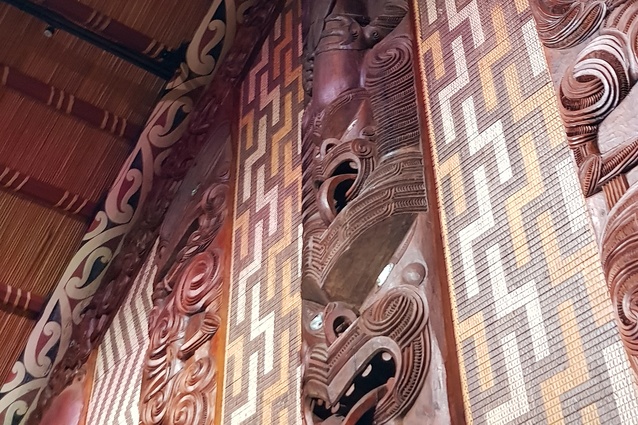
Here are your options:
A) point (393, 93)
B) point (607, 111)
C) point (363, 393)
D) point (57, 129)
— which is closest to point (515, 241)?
point (607, 111)

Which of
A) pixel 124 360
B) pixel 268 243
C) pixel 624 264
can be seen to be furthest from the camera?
pixel 124 360

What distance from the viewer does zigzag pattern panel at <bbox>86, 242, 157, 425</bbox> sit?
8.82 ft

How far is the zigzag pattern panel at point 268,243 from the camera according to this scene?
208 centimetres

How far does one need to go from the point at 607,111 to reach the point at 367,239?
0.55 metres

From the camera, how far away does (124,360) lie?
2861 millimetres

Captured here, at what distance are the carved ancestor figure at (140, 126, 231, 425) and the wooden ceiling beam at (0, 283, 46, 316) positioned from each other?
62cm

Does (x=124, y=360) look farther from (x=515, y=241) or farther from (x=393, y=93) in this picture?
(x=515, y=241)

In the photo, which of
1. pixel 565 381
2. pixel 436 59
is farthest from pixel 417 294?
pixel 436 59

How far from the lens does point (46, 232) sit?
3.23 meters

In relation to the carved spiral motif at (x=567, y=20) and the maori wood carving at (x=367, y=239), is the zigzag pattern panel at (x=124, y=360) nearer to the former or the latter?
the maori wood carving at (x=367, y=239)

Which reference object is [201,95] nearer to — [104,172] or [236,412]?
[104,172]

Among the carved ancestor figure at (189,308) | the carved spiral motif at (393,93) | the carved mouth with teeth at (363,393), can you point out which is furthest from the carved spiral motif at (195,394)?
the carved spiral motif at (393,93)

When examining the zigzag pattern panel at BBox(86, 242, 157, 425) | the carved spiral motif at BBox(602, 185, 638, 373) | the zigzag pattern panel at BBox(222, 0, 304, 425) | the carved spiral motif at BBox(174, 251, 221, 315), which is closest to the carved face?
the zigzag pattern panel at BBox(222, 0, 304, 425)

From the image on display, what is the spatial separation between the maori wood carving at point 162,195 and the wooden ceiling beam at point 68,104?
19cm
